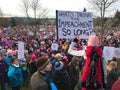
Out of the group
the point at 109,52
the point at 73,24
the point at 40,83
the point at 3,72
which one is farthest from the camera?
the point at 109,52

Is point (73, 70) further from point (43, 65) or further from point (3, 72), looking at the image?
point (43, 65)

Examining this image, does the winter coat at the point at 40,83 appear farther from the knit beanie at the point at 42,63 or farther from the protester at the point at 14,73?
the protester at the point at 14,73

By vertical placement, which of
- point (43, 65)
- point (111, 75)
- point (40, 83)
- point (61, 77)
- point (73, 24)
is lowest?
point (61, 77)

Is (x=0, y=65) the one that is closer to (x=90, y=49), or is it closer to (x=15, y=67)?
(x=15, y=67)

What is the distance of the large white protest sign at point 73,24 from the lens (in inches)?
416

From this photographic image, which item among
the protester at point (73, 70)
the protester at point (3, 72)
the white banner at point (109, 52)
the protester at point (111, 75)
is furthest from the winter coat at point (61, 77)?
the white banner at point (109, 52)

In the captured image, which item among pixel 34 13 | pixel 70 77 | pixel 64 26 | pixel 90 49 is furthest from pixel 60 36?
pixel 34 13

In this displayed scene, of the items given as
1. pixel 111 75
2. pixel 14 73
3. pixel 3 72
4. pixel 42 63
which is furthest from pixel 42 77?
pixel 3 72

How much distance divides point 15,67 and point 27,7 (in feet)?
111

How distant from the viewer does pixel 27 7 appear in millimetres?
43438

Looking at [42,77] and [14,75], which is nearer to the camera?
[42,77]

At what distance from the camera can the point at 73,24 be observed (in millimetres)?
10852

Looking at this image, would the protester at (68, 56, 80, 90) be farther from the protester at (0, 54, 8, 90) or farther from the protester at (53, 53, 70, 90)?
the protester at (0, 54, 8, 90)

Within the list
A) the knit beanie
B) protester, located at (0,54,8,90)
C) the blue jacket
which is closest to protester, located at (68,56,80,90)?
the blue jacket
